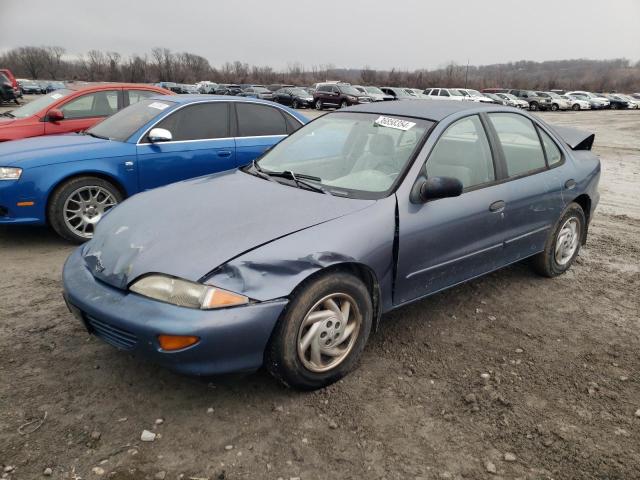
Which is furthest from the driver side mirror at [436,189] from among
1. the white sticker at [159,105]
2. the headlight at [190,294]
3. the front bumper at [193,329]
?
the white sticker at [159,105]

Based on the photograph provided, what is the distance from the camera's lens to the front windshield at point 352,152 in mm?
3283

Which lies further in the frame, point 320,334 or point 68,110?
point 68,110

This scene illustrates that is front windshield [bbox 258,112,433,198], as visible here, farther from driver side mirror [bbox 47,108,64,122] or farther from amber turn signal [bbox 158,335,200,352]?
driver side mirror [bbox 47,108,64,122]

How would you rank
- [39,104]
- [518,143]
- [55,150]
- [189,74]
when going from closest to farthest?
[518,143]
[55,150]
[39,104]
[189,74]

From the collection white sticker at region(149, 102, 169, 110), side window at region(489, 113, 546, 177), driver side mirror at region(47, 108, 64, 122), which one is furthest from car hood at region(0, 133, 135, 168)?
side window at region(489, 113, 546, 177)

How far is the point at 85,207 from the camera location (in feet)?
17.0

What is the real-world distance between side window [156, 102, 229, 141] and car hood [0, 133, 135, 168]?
0.55m

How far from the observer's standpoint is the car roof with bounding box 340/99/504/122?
142 inches

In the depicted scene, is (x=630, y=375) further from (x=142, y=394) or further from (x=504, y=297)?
(x=142, y=394)

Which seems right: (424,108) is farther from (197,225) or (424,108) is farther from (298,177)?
(197,225)

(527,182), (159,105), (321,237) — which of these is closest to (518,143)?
(527,182)

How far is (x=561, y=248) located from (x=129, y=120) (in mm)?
4753

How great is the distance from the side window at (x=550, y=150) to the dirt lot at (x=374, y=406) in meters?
1.24

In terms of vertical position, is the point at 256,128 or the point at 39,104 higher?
the point at 39,104
